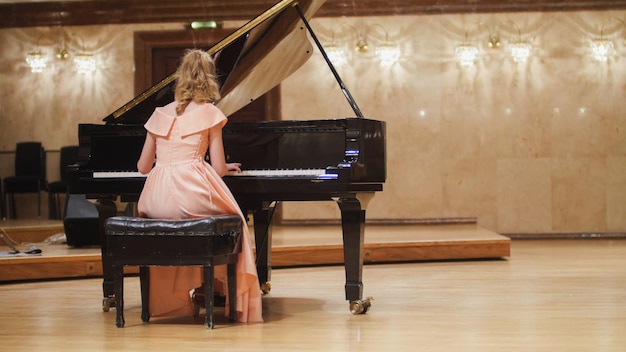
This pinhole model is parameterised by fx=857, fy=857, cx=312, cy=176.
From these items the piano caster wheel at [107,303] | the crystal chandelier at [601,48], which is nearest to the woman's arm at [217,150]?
the piano caster wheel at [107,303]

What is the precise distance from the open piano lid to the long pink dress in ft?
1.56

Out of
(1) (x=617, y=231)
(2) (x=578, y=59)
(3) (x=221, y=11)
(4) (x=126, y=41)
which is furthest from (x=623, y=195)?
(4) (x=126, y=41)

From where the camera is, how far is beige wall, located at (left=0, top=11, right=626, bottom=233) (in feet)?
32.0

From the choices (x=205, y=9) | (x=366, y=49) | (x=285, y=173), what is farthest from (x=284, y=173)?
(x=205, y=9)

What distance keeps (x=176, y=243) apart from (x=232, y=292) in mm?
415

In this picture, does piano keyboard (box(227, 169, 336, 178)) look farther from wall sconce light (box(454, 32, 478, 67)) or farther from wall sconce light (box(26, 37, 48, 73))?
wall sconce light (box(26, 37, 48, 73))

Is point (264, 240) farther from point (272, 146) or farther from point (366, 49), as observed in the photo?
point (366, 49)

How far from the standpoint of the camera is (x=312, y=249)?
23.5 feet

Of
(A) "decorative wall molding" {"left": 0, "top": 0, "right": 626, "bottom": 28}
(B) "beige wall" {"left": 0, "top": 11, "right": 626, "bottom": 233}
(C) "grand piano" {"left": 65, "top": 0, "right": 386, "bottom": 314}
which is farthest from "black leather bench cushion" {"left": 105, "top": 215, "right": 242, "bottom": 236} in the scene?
(A) "decorative wall molding" {"left": 0, "top": 0, "right": 626, "bottom": 28}

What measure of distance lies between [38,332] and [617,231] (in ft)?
24.3

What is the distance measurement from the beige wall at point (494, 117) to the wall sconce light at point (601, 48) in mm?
64

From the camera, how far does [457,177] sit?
388 inches

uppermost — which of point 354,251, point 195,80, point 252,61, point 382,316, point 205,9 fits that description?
point 205,9

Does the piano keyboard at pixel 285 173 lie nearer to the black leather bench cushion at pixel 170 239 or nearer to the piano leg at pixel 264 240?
the black leather bench cushion at pixel 170 239
